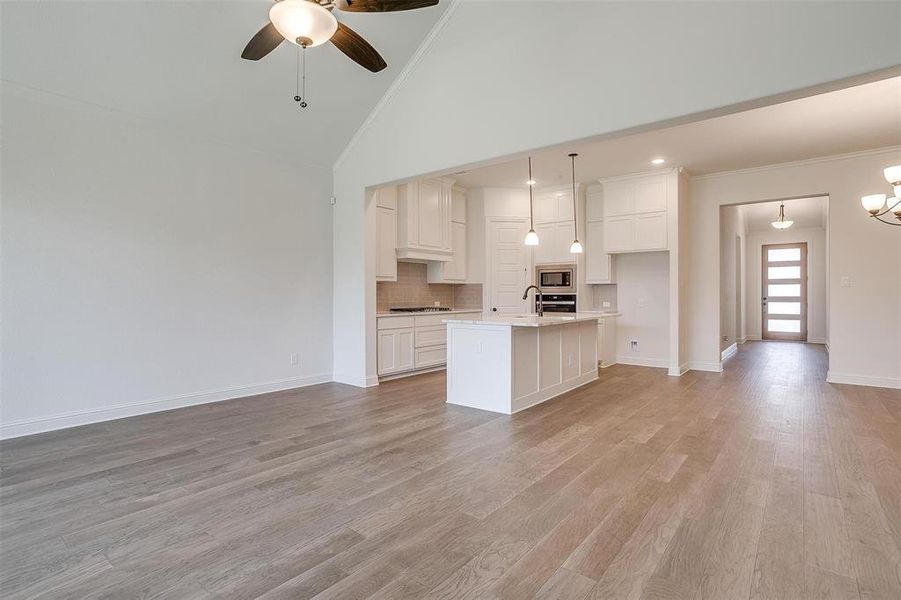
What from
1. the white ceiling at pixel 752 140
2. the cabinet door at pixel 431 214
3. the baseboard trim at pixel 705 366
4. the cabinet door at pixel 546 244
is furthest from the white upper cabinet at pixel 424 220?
the baseboard trim at pixel 705 366

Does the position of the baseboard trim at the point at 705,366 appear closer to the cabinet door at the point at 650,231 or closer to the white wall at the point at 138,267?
the cabinet door at the point at 650,231

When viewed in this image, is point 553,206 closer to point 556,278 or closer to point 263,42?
point 556,278

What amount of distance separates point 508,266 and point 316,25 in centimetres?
551

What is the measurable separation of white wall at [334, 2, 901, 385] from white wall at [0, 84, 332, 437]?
0.93 metres

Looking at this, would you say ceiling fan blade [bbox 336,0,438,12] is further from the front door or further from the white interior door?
the front door

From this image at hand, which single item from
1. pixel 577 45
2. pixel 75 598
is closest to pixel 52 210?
pixel 75 598

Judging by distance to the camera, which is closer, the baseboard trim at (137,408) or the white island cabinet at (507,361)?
the baseboard trim at (137,408)

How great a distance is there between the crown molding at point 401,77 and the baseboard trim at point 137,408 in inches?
112

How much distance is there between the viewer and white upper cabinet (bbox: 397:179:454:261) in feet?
21.1

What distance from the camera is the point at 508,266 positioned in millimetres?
7648

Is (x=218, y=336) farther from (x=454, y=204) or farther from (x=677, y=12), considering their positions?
(x=677, y=12)

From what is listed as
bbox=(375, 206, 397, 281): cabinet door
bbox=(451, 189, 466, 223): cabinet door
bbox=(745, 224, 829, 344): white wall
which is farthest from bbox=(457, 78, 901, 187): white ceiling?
bbox=(745, 224, 829, 344): white wall

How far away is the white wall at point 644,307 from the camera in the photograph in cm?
706

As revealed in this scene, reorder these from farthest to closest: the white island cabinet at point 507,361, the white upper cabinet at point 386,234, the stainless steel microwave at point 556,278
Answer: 1. the stainless steel microwave at point 556,278
2. the white upper cabinet at point 386,234
3. the white island cabinet at point 507,361
